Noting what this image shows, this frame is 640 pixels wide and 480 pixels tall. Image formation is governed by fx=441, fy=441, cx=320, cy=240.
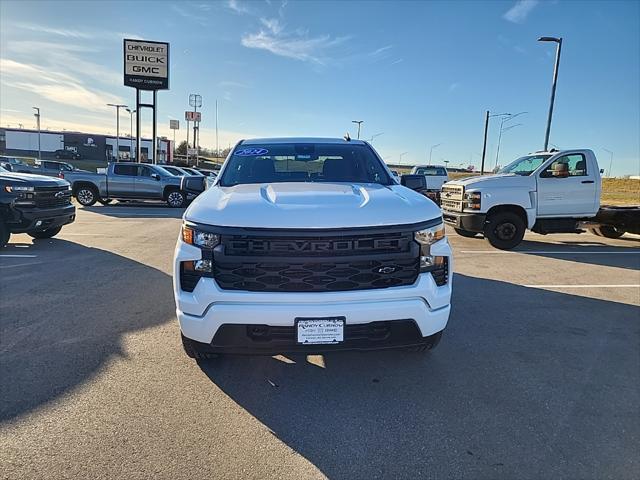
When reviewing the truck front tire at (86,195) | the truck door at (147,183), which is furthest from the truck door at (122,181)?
the truck front tire at (86,195)

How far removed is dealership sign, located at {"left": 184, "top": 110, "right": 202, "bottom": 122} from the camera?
6125cm

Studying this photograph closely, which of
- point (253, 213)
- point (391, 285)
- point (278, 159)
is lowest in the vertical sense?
point (391, 285)

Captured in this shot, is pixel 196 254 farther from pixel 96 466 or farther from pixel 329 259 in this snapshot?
pixel 96 466

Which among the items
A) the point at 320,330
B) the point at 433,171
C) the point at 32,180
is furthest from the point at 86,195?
the point at 320,330

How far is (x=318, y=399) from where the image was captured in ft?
10.3

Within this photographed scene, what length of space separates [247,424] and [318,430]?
0.46 meters

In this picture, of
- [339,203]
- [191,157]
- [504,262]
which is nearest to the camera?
[339,203]

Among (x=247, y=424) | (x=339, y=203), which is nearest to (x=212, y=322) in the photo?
(x=247, y=424)

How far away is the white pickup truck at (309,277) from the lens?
110 inches

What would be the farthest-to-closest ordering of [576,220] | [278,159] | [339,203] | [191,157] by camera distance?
[191,157] → [576,220] → [278,159] → [339,203]

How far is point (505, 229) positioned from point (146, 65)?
27.8 metres

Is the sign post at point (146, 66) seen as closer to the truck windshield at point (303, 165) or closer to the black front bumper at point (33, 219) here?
the black front bumper at point (33, 219)

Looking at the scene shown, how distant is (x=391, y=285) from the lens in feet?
9.68

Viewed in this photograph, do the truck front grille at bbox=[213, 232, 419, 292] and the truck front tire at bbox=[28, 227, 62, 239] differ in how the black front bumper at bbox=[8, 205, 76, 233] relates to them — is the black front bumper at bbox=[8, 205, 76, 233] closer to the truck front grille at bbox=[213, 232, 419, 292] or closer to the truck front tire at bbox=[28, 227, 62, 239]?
the truck front tire at bbox=[28, 227, 62, 239]
